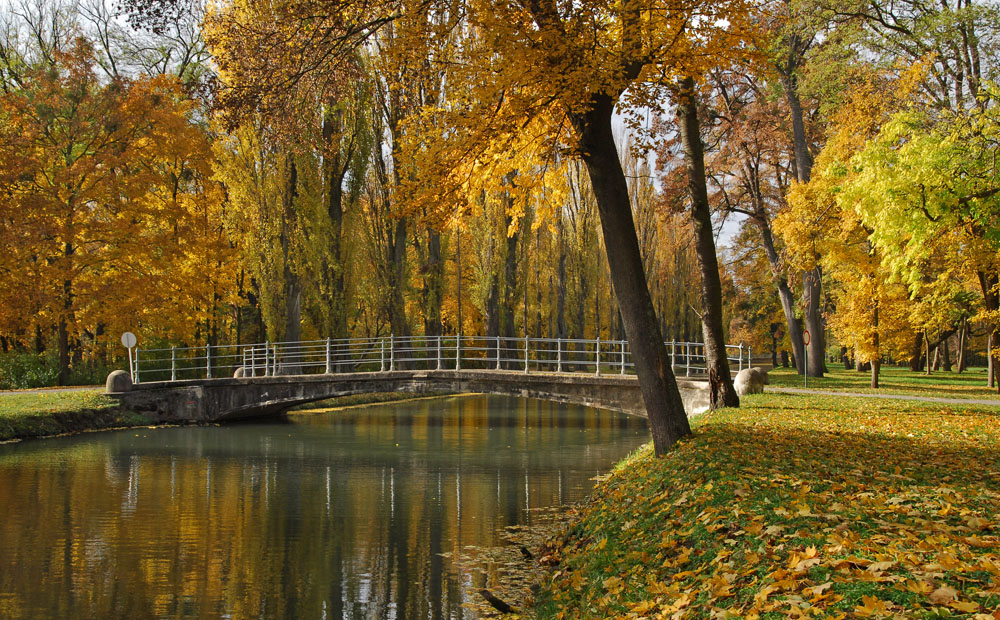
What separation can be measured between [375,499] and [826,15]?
17123mm

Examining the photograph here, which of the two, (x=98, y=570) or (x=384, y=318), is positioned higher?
(x=384, y=318)

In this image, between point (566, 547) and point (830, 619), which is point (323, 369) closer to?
point (566, 547)

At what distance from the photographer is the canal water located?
729cm

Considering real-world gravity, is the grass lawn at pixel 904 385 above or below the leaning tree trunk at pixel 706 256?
below

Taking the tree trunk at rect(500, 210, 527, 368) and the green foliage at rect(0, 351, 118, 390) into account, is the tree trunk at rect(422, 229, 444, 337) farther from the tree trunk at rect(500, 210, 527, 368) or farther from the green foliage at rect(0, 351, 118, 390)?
the green foliage at rect(0, 351, 118, 390)

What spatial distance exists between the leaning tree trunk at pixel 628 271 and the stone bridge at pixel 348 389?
759 centimetres

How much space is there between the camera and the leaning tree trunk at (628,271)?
32.7ft

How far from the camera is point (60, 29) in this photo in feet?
104

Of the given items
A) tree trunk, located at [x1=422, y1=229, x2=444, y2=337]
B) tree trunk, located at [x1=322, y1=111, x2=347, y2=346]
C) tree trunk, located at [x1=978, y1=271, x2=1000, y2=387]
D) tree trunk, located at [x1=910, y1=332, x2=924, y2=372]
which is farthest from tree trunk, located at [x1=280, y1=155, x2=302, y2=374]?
tree trunk, located at [x1=910, y1=332, x2=924, y2=372]

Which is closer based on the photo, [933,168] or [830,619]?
[830,619]

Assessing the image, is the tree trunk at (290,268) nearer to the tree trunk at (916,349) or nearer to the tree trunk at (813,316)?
the tree trunk at (813,316)

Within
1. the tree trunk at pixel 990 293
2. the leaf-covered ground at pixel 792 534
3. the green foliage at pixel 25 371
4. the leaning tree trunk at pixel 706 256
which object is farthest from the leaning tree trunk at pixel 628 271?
the green foliage at pixel 25 371

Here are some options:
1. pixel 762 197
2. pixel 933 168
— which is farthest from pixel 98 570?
pixel 762 197

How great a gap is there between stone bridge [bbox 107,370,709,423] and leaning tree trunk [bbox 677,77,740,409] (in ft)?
8.07
